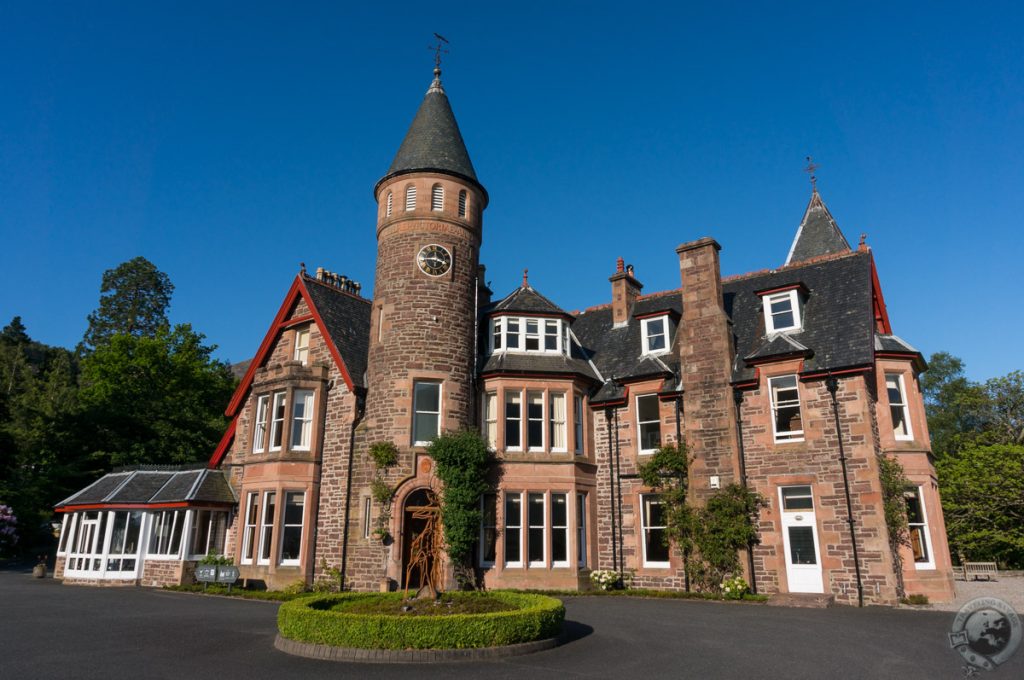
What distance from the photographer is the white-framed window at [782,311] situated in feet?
71.8

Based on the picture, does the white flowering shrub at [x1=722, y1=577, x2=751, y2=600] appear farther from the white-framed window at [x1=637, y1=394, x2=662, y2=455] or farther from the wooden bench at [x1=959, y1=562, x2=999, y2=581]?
the wooden bench at [x1=959, y1=562, x2=999, y2=581]

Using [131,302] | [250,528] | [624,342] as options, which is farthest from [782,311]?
[131,302]

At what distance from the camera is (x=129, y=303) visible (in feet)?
214

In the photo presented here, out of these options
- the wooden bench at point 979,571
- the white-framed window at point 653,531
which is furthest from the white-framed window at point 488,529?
the wooden bench at point 979,571

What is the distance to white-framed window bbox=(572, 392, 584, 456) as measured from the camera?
22578 millimetres

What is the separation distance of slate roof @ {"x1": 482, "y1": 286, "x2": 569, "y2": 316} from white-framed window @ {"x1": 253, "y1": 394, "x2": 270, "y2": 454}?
29.7 ft

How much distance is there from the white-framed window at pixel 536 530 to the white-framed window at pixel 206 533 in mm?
11695

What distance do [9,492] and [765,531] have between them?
1401 inches

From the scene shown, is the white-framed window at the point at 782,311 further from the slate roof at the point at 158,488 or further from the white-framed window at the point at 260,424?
the slate roof at the point at 158,488

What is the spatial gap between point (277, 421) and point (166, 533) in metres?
6.34

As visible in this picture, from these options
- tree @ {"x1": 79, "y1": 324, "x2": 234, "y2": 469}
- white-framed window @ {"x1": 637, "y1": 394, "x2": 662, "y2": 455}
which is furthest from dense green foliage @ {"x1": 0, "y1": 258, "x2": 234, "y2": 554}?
white-framed window @ {"x1": 637, "y1": 394, "x2": 662, "y2": 455}

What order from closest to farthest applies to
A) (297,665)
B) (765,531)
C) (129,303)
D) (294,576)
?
(297,665)
(765,531)
(294,576)
(129,303)

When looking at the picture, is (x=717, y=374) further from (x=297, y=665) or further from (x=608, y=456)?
(x=297, y=665)

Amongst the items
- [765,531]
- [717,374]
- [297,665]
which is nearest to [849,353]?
[717,374]
